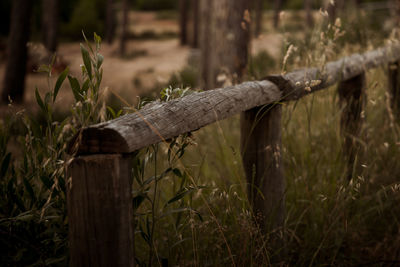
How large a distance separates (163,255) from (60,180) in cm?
66

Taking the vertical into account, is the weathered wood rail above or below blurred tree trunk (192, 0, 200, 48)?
below

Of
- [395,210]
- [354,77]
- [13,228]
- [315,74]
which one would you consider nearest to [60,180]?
[13,228]

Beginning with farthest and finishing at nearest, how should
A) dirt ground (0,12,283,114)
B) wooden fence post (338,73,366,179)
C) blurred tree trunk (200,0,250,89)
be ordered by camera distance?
1. dirt ground (0,12,283,114)
2. blurred tree trunk (200,0,250,89)
3. wooden fence post (338,73,366,179)

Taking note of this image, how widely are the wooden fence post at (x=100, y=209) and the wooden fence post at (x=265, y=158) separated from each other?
928 millimetres

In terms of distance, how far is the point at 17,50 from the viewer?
25.0ft

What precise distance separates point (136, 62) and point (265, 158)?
14.2 metres

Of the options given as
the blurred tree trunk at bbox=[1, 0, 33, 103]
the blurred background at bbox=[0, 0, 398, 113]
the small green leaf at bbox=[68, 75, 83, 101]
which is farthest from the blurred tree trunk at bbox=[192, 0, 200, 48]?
the small green leaf at bbox=[68, 75, 83, 101]

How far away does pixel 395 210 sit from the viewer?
7.52 feet

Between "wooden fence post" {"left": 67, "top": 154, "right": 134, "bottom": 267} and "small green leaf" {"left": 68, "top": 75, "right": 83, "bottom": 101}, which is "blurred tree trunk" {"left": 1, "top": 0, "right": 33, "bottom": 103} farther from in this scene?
"wooden fence post" {"left": 67, "top": 154, "right": 134, "bottom": 267}

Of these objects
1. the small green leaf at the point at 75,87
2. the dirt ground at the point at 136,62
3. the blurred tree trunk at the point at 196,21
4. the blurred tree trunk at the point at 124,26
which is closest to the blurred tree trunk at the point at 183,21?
the dirt ground at the point at 136,62

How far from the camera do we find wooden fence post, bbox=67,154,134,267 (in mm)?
1051

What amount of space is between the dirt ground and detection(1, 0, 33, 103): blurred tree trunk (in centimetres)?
35

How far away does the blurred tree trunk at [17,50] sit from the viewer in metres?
7.43

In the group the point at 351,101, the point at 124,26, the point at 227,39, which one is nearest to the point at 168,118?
the point at 351,101
